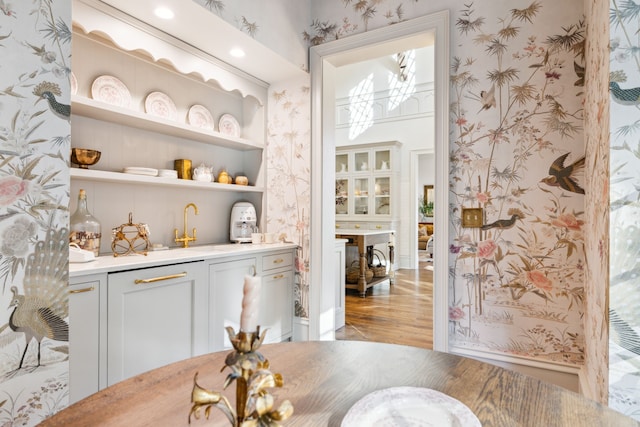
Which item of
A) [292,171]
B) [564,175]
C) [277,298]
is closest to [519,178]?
[564,175]

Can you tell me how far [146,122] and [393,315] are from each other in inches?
118

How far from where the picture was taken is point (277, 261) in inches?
109

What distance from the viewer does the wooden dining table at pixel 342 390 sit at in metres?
0.69

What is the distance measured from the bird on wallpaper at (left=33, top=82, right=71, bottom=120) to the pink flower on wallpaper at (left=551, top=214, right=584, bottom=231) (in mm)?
2455

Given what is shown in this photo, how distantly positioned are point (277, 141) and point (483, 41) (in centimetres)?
166

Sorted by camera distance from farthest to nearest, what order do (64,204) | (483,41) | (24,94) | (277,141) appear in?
(277,141) < (483,41) < (64,204) < (24,94)

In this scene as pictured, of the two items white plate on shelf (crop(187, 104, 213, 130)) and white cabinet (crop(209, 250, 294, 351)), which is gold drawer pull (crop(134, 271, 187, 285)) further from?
white plate on shelf (crop(187, 104, 213, 130))

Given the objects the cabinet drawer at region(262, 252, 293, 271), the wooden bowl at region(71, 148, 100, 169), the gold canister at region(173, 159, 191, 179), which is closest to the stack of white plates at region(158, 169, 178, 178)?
the gold canister at region(173, 159, 191, 179)

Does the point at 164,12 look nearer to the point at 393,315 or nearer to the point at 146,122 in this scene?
the point at 146,122

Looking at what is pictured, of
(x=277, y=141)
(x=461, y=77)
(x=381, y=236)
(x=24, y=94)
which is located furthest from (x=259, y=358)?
(x=381, y=236)

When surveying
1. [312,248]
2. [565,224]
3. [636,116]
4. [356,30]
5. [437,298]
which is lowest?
[437,298]

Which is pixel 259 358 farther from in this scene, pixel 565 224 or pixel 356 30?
pixel 356 30

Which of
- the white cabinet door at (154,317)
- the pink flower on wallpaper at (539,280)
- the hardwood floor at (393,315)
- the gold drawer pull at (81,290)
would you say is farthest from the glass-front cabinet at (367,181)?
the gold drawer pull at (81,290)

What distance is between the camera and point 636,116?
1143 mm
